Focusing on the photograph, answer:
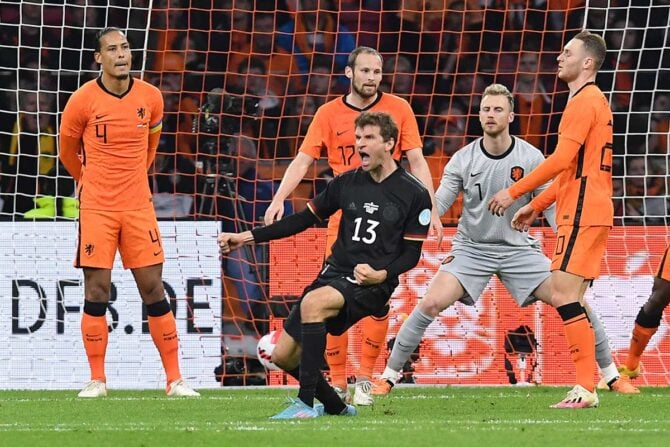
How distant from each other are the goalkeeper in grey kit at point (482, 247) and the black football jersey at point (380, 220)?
5.22 feet

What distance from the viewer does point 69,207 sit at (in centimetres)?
1146

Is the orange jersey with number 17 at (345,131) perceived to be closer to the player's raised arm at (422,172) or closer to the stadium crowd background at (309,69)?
the player's raised arm at (422,172)

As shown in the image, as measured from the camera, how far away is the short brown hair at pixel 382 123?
24.6 ft

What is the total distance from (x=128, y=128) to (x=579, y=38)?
9.56 ft

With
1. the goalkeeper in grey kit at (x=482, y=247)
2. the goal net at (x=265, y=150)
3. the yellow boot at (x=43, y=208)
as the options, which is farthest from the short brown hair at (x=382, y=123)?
the yellow boot at (x=43, y=208)

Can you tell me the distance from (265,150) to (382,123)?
5.02 metres

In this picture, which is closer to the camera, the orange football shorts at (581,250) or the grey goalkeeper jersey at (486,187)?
the orange football shorts at (581,250)

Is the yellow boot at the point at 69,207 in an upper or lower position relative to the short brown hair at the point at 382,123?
lower

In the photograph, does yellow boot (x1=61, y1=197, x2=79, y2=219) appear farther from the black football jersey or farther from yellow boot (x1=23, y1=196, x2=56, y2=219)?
the black football jersey

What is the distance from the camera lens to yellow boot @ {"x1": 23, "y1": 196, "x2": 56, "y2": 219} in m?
11.2

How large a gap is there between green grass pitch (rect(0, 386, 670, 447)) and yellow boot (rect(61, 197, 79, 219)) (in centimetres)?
189

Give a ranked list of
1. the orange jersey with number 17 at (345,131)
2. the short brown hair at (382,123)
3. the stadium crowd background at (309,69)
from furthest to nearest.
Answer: the stadium crowd background at (309,69)
the orange jersey with number 17 at (345,131)
the short brown hair at (382,123)

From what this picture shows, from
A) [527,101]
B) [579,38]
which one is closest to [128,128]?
[579,38]

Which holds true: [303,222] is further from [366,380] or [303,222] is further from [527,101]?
[527,101]
